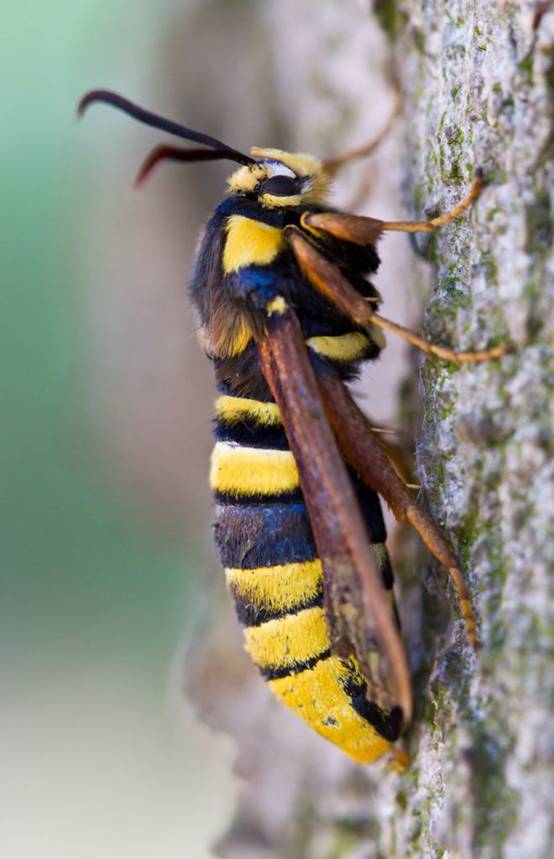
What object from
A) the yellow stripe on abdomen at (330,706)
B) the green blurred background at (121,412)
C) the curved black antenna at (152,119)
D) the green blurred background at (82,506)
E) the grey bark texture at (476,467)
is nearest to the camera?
the grey bark texture at (476,467)

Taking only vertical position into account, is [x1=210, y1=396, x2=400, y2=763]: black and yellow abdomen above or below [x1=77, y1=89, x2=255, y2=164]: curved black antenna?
below

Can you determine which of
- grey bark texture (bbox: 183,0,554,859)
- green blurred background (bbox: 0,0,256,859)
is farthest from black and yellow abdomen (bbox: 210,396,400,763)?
green blurred background (bbox: 0,0,256,859)

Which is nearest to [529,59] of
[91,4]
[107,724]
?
[91,4]

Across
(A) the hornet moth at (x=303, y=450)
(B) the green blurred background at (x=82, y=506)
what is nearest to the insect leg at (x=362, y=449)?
(A) the hornet moth at (x=303, y=450)

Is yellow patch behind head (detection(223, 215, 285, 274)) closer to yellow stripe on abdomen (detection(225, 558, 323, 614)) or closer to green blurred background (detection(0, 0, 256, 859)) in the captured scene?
yellow stripe on abdomen (detection(225, 558, 323, 614))

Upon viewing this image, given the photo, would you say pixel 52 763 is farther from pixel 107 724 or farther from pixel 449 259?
pixel 449 259

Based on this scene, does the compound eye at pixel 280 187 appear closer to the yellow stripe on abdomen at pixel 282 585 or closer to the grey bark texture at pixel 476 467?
the grey bark texture at pixel 476 467

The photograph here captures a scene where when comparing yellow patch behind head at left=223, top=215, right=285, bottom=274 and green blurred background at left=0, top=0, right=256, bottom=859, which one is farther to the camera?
green blurred background at left=0, top=0, right=256, bottom=859

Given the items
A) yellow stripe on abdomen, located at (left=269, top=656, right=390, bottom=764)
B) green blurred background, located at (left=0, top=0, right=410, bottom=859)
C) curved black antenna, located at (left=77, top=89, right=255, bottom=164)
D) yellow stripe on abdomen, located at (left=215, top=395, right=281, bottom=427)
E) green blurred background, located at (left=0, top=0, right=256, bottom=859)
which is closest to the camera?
yellow stripe on abdomen, located at (left=269, top=656, right=390, bottom=764)
